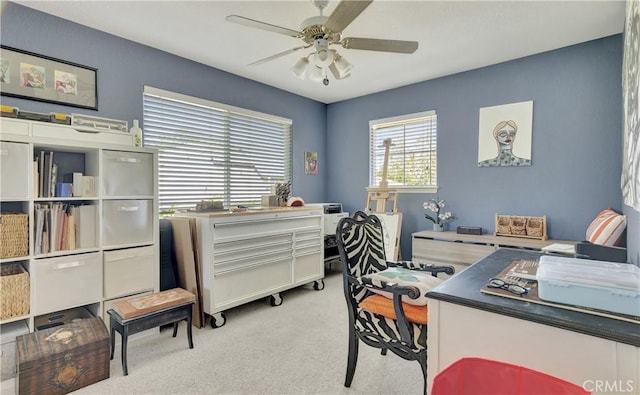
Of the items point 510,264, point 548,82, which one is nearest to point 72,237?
point 510,264

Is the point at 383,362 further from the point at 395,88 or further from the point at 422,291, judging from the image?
the point at 395,88

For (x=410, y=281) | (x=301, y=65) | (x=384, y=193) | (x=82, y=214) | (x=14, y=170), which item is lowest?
(x=410, y=281)

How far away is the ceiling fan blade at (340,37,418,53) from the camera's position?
219 centimetres

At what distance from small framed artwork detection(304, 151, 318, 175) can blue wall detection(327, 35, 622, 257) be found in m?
1.25

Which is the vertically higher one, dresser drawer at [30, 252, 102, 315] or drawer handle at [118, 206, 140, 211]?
drawer handle at [118, 206, 140, 211]

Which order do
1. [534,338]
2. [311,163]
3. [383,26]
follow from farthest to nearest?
[311,163], [383,26], [534,338]

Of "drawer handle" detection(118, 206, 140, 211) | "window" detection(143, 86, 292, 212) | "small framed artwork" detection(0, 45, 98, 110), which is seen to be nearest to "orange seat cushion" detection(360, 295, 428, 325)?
"drawer handle" detection(118, 206, 140, 211)

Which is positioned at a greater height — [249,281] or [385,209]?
[385,209]

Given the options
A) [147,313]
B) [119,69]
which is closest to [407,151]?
[119,69]

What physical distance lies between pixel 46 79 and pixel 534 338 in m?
3.55

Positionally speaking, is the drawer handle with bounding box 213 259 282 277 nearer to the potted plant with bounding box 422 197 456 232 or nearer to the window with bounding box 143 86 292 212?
the window with bounding box 143 86 292 212

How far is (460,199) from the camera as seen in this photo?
3891 millimetres

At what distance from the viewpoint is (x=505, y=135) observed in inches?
138

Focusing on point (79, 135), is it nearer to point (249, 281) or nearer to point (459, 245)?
point (249, 281)
